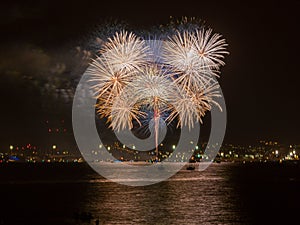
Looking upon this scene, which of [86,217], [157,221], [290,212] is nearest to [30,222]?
[86,217]

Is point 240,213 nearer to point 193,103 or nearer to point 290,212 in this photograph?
point 290,212

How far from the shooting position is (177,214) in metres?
41.2

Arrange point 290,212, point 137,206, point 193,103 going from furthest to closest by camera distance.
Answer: point 137,206 < point 290,212 < point 193,103

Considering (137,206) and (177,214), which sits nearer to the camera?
(177,214)

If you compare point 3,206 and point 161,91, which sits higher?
point 161,91

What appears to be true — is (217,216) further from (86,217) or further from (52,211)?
(52,211)

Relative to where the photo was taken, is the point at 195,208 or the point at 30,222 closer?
the point at 30,222

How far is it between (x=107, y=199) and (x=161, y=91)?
74.3ft

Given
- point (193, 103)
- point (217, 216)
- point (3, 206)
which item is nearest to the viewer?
point (193, 103)

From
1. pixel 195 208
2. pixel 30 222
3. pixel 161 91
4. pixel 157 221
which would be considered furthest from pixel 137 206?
pixel 161 91

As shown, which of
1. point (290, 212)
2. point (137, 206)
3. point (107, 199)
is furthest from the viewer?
point (107, 199)

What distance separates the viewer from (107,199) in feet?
178

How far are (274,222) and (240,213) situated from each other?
5218 millimetres

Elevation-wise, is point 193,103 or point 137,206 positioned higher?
point 193,103
